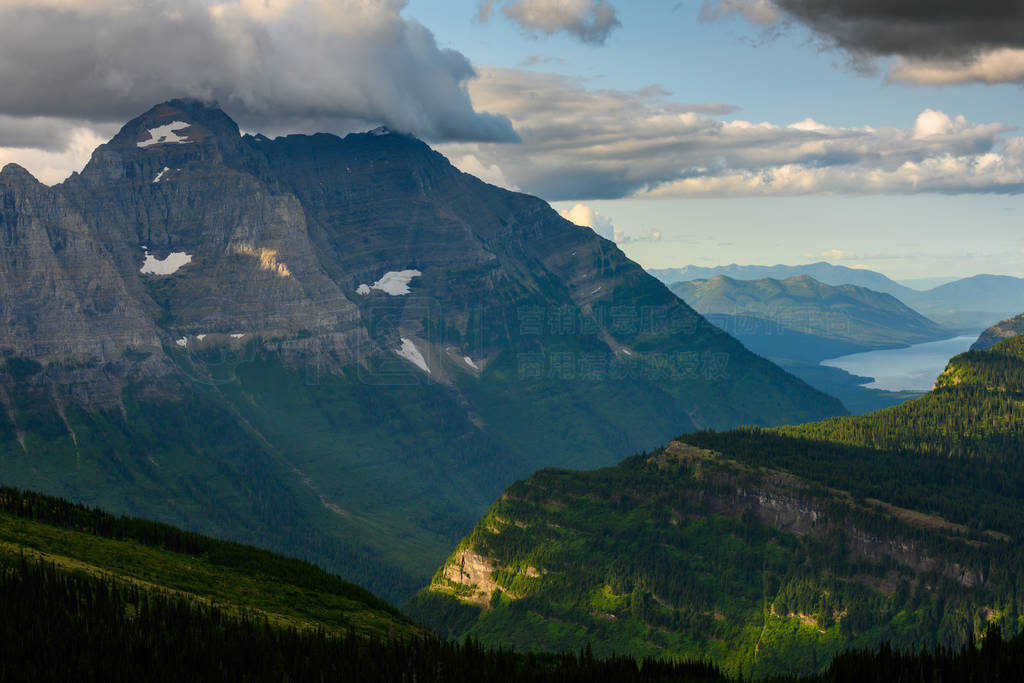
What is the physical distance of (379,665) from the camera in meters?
178

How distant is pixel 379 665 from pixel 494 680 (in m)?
20.2

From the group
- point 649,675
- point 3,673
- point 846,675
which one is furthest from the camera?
point 649,675

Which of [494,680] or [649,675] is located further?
[649,675]

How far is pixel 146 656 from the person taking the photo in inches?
6747

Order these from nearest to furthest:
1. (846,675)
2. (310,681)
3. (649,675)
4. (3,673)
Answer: (3,673) < (310,681) < (846,675) < (649,675)

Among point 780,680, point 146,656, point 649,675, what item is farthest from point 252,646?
point 780,680

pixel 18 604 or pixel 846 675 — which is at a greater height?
pixel 18 604

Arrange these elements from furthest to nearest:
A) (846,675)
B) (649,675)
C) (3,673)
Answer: (649,675), (846,675), (3,673)

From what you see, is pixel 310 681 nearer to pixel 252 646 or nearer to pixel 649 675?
pixel 252 646

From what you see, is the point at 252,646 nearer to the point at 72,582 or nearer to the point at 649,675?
the point at 72,582

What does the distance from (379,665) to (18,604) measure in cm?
6702

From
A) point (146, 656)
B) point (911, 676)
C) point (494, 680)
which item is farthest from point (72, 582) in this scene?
point (911, 676)

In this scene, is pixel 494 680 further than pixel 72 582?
No

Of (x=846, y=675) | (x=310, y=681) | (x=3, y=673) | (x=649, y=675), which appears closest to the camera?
(x=3, y=673)
